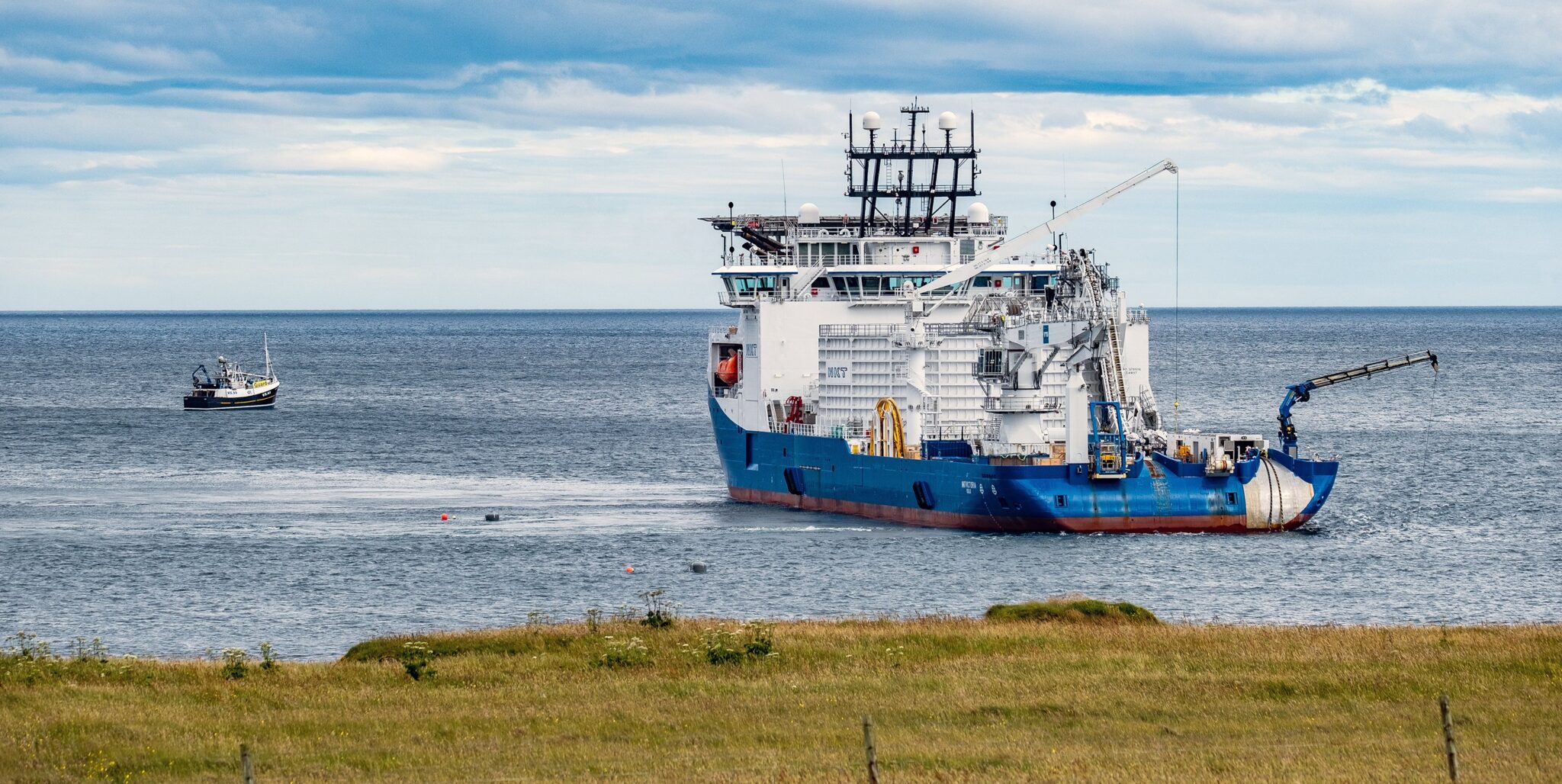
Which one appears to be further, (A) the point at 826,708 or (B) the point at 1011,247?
(B) the point at 1011,247

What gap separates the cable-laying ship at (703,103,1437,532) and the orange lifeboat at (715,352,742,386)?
0.09 m

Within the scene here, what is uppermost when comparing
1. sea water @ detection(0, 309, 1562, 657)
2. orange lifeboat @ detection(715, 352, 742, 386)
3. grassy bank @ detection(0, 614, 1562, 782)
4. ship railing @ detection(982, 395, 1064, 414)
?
orange lifeboat @ detection(715, 352, 742, 386)

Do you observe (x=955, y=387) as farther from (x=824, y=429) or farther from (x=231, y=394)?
(x=231, y=394)

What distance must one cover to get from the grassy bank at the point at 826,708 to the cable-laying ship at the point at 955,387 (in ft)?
68.1

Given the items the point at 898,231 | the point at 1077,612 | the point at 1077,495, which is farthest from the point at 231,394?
the point at 1077,612

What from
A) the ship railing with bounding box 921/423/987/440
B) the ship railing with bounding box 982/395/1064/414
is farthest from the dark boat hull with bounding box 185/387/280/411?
the ship railing with bounding box 982/395/1064/414

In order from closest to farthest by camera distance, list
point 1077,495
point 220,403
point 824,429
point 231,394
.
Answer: point 1077,495 → point 824,429 → point 231,394 → point 220,403

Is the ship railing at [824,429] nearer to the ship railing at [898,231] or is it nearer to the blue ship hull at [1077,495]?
the blue ship hull at [1077,495]

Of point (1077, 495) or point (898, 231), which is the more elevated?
point (898, 231)

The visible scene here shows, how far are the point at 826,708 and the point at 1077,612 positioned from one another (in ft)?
43.8

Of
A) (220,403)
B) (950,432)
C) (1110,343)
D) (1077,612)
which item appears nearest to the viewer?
(1077,612)

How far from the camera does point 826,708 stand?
1160 inches

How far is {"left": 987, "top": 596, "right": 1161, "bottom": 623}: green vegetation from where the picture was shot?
41094 mm

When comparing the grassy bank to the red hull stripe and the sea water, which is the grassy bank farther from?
→ the red hull stripe
